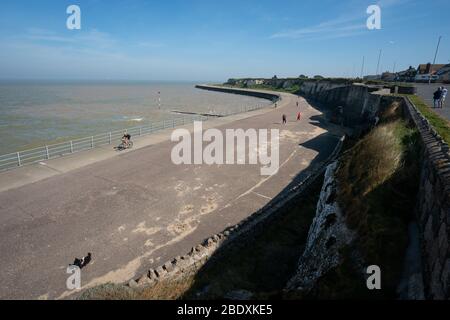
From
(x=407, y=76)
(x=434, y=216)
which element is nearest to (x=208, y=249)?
(x=434, y=216)

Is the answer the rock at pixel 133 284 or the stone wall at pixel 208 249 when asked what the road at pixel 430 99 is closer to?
the stone wall at pixel 208 249

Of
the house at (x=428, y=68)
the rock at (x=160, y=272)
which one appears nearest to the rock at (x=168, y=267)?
the rock at (x=160, y=272)

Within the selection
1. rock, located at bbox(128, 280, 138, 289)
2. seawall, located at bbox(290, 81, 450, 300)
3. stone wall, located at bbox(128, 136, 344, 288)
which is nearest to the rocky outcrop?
seawall, located at bbox(290, 81, 450, 300)

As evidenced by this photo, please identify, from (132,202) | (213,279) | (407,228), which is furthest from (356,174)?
(132,202)

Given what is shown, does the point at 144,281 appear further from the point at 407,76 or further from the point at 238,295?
the point at 407,76

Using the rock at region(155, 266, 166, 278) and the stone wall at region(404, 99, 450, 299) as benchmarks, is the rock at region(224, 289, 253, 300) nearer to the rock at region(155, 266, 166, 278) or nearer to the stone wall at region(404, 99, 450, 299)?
the rock at region(155, 266, 166, 278)

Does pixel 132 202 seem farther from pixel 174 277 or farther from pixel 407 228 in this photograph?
pixel 407 228

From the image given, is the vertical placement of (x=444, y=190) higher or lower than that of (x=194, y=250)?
higher
